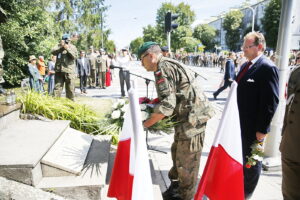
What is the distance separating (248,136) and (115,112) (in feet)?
6.04

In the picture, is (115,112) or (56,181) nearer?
(56,181)

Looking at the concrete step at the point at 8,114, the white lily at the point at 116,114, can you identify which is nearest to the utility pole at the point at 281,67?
the white lily at the point at 116,114

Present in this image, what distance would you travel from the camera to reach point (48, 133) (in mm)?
3885

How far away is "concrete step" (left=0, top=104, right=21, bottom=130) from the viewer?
398cm

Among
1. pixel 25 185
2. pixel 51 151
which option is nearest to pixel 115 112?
pixel 51 151

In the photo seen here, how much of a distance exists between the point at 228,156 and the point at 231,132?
183 mm

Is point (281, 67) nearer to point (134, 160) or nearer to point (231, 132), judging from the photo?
point (231, 132)

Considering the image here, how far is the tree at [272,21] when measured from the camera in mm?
49031

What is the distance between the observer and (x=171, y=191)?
3.41m

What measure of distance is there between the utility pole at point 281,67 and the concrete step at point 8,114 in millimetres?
4219

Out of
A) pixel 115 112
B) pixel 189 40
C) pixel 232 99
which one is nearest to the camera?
pixel 232 99

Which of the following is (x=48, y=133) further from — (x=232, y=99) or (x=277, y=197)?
(x=277, y=197)

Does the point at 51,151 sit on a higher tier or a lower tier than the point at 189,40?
lower

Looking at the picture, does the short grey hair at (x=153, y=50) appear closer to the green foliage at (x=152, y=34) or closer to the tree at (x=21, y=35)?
the tree at (x=21, y=35)
